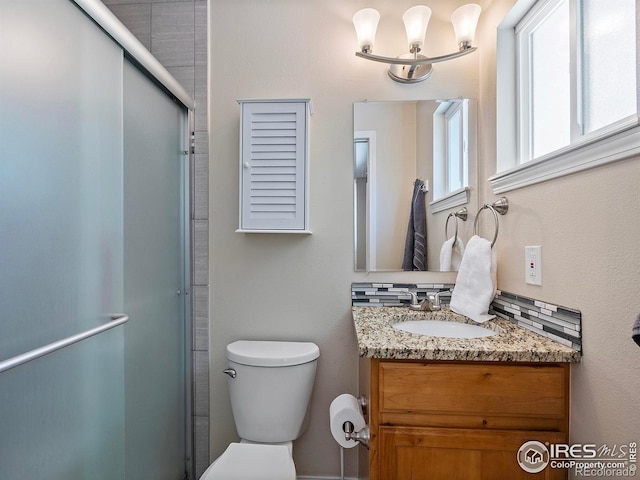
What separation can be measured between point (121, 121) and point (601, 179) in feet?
4.61

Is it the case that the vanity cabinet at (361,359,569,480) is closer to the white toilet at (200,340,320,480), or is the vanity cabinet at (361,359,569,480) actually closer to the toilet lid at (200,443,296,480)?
the toilet lid at (200,443,296,480)

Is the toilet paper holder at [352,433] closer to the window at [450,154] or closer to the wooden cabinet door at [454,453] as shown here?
the wooden cabinet door at [454,453]

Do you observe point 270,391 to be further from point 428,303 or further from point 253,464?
point 428,303

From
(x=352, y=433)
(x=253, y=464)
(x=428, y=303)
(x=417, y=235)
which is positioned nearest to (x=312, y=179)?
(x=417, y=235)

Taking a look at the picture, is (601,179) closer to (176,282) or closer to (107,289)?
(107,289)

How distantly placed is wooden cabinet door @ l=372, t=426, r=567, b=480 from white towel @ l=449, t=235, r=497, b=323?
0.48m

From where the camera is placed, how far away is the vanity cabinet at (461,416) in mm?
997

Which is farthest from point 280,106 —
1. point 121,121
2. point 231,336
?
point 231,336

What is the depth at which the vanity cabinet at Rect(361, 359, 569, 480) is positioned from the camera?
1.00m

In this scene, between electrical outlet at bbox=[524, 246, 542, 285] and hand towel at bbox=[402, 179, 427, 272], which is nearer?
electrical outlet at bbox=[524, 246, 542, 285]

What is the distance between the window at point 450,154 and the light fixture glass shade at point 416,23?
30 cm

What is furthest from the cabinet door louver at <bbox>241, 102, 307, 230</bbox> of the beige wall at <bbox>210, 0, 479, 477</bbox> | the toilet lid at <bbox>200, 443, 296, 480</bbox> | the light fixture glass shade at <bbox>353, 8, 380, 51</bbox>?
the toilet lid at <bbox>200, 443, 296, 480</bbox>

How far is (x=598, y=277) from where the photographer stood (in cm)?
90

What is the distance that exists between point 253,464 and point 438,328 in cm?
90
